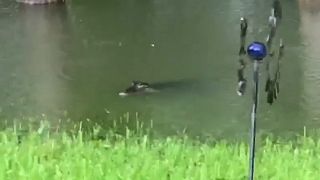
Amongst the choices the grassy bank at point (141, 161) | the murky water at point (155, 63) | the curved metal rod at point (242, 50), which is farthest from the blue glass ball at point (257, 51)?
the murky water at point (155, 63)

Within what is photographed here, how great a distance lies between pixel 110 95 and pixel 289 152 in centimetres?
317

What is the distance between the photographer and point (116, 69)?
25.6 feet

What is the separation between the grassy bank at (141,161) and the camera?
3.39 metres

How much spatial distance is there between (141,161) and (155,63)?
451cm

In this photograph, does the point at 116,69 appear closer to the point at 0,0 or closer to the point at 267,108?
the point at 267,108

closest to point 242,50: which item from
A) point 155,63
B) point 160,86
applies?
point 160,86

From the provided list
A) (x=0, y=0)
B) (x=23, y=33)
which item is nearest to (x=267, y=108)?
(x=23, y=33)

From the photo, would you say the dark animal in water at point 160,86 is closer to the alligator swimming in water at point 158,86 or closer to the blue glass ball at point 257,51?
the alligator swimming in water at point 158,86

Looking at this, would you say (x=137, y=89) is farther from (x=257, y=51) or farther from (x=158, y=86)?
(x=257, y=51)

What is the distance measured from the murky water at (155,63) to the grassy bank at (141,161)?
1.67 metres

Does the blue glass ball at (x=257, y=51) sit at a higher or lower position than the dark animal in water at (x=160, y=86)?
higher

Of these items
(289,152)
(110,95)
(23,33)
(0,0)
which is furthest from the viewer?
(0,0)

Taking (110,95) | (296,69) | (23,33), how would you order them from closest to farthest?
(110,95) → (296,69) → (23,33)

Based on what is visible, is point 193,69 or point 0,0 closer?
point 193,69
